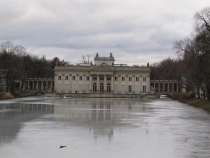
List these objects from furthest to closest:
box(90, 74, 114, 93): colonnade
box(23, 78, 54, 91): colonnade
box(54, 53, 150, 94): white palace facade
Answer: box(23, 78, 54, 91): colonnade < box(54, 53, 150, 94): white palace facade < box(90, 74, 114, 93): colonnade

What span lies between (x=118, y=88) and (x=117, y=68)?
21.6 feet

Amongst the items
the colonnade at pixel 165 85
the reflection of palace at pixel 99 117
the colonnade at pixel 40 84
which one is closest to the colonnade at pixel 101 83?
the colonnade at pixel 40 84

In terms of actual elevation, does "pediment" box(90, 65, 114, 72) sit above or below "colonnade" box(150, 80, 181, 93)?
above

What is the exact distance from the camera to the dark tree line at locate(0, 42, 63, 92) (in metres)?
79.2

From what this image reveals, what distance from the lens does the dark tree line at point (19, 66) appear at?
79.2m

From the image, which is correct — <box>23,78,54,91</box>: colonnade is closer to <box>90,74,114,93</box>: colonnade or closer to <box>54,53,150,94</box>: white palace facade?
<box>54,53,150,94</box>: white palace facade

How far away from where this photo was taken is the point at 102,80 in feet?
387

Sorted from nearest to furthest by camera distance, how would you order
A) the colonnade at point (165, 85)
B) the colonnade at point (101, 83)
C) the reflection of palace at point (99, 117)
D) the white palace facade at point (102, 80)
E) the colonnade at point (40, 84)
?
1. the reflection of palace at point (99, 117)
2. the colonnade at point (101, 83)
3. the white palace facade at point (102, 80)
4. the colonnade at point (165, 85)
5. the colonnade at point (40, 84)

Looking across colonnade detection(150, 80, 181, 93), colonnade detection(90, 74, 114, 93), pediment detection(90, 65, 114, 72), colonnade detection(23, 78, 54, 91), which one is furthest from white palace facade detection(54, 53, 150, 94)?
colonnade detection(23, 78, 54, 91)

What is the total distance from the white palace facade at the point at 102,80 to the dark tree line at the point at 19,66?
965 cm

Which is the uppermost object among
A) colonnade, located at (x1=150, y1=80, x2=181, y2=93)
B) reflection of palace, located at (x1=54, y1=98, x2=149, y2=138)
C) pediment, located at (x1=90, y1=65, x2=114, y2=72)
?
pediment, located at (x1=90, y1=65, x2=114, y2=72)

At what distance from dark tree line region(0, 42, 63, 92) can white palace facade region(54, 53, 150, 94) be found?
965 centimetres

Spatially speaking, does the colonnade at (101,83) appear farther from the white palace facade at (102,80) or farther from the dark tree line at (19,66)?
the dark tree line at (19,66)

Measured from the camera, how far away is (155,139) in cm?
1683
